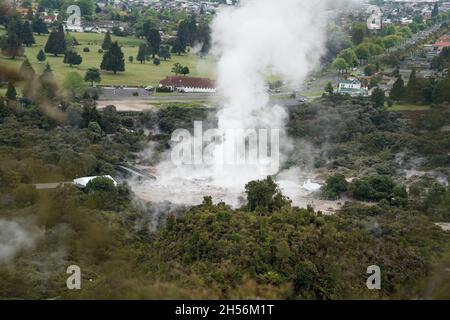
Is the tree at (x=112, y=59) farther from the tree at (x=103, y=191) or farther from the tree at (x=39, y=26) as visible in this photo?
the tree at (x=103, y=191)

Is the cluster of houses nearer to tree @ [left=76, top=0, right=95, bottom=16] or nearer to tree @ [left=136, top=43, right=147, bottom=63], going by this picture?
tree @ [left=76, top=0, right=95, bottom=16]

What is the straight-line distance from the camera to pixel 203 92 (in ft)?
104

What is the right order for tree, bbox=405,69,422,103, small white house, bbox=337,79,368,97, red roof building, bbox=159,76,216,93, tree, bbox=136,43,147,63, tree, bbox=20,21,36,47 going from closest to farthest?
tree, bbox=405,69,422,103
red roof building, bbox=159,76,216,93
small white house, bbox=337,79,368,97
tree, bbox=20,21,36,47
tree, bbox=136,43,147,63

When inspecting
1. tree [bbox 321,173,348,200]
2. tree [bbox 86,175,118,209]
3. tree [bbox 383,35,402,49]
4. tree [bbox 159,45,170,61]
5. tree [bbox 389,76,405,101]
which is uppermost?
tree [bbox 383,35,402,49]

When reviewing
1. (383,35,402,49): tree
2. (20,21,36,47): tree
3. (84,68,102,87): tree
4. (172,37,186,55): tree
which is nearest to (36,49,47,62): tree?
(20,21,36,47): tree

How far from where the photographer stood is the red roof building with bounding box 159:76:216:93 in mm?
31922

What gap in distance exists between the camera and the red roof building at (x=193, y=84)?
31.9 m

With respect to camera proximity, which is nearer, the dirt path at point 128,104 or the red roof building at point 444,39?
the dirt path at point 128,104

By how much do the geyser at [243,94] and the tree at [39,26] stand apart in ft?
60.3

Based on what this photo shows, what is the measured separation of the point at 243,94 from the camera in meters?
22.9

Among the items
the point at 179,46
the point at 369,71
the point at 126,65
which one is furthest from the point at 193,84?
the point at 179,46

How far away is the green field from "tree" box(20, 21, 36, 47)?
0.43m

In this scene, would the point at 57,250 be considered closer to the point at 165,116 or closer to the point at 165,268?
the point at 165,268

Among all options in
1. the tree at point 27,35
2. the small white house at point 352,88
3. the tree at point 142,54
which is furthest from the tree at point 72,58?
the small white house at point 352,88
